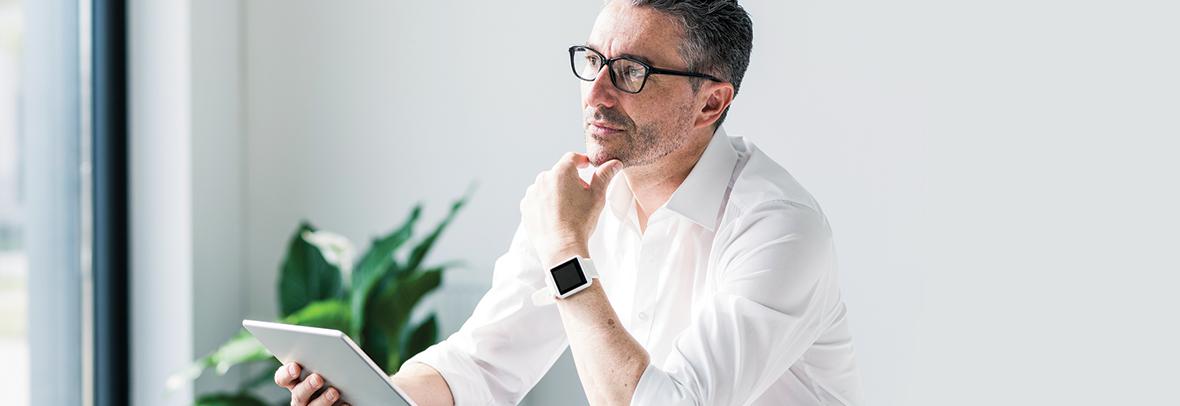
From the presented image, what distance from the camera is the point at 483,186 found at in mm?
2865

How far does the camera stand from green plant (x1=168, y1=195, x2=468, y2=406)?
2570 millimetres

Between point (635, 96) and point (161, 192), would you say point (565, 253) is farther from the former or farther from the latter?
point (161, 192)

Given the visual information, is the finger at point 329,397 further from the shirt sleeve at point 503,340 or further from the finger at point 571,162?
the finger at point 571,162

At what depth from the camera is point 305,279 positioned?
2.78 metres

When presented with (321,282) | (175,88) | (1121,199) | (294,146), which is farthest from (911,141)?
(175,88)

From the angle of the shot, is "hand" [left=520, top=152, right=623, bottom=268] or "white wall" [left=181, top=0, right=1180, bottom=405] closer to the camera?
"hand" [left=520, top=152, right=623, bottom=268]

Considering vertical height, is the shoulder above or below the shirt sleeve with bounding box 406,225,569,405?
above

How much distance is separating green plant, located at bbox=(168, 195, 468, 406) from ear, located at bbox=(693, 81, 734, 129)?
3.43 ft

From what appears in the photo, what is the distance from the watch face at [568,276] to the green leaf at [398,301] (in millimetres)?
1223

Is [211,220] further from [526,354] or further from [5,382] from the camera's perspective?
[526,354]

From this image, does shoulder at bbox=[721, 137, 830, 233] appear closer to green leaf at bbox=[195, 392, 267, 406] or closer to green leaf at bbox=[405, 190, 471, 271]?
green leaf at bbox=[405, 190, 471, 271]

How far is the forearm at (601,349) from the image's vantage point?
138 centimetres

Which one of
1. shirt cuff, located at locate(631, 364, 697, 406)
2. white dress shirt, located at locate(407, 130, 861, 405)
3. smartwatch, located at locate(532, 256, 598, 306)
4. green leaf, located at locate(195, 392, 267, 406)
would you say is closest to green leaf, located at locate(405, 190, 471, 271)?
green leaf, located at locate(195, 392, 267, 406)

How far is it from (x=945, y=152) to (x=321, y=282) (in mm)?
1594
